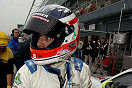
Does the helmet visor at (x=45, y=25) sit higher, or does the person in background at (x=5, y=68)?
the helmet visor at (x=45, y=25)

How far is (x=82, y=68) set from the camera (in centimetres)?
127

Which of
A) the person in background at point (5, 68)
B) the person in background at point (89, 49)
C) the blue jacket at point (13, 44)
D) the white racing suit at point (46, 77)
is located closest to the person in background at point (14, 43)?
the blue jacket at point (13, 44)

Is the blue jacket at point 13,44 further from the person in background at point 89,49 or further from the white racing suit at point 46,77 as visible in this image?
the person in background at point 89,49

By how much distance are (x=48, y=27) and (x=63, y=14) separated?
0.26 metres

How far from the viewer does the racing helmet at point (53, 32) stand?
1.12 meters

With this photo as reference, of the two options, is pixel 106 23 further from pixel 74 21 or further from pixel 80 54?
pixel 74 21

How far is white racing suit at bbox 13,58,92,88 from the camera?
1.02 metres

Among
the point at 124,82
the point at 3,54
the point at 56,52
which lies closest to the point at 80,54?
the point at 124,82

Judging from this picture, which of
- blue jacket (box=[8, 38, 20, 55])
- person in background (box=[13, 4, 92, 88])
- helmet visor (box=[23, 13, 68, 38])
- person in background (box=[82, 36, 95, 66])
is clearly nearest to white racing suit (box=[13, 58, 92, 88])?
Answer: person in background (box=[13, 4, 92, 88])

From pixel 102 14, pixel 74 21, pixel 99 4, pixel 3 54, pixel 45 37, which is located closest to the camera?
pixel 45 37

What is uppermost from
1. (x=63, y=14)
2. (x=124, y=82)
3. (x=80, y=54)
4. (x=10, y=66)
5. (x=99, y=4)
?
(x=99, y=4)

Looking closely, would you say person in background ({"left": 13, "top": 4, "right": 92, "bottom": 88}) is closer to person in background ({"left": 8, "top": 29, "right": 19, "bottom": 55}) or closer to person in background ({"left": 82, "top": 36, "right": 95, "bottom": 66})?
person in background ({"left": 8, "top": 29, "right": 19, "bottom": 55})

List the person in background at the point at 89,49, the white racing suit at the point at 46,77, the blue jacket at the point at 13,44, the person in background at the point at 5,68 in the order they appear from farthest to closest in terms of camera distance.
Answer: the person in background at the point at 89,49 < the blue jacket at the point at 13,44 < the person in background at the point at 5,68 < the white racing suit at the point at 46,77

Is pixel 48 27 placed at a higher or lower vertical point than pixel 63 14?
lower
